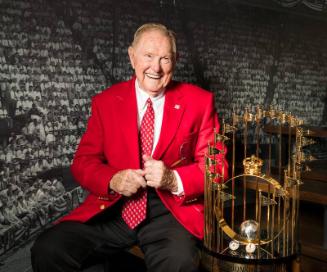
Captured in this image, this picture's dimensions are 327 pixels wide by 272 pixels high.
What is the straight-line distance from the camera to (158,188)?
216 cm

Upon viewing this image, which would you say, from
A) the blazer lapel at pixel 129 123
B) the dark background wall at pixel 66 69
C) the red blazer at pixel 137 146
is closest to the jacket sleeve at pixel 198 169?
the red blazer at pixel 137 146

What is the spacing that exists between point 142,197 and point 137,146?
0.85 feet

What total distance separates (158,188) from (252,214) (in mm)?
1171

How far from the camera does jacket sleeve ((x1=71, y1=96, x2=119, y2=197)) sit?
2.21 m

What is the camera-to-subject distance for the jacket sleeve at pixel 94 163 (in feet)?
7.23

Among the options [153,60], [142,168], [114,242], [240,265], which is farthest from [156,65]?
[240,265]

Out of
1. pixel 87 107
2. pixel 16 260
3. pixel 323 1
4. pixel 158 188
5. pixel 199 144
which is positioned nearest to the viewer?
pixel 158 188

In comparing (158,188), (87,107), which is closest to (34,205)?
(87,107)

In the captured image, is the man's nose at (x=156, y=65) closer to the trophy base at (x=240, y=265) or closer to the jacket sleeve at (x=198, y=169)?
the jacket sleeve at (x=198, y=169)

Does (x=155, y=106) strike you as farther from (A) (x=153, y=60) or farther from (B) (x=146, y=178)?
(B) (x=146, y=178)

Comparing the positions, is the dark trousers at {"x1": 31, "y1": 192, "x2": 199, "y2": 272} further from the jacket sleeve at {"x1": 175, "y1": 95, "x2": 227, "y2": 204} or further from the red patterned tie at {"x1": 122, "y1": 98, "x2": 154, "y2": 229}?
the jacket sleeve at {"x1": 175, "y1": 95, "x2": 227, "y2": 204}

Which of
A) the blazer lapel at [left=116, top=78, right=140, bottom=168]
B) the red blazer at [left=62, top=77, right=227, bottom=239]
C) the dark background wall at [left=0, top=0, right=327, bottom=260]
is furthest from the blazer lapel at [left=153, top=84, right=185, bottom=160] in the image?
the dark background wall at [left=0, top=0, right=327, bottom=260]

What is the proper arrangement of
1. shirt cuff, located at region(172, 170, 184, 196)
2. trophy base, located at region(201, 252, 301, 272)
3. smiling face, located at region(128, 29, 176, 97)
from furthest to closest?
1. smiling face, located at region(128, 29, 176, 97)
2. shirt cuff, located at region(172, 170, 184, 196)
3. trophy base, located at region(201, 252, 301, 272)

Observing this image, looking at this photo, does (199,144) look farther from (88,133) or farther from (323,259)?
(323,259)
